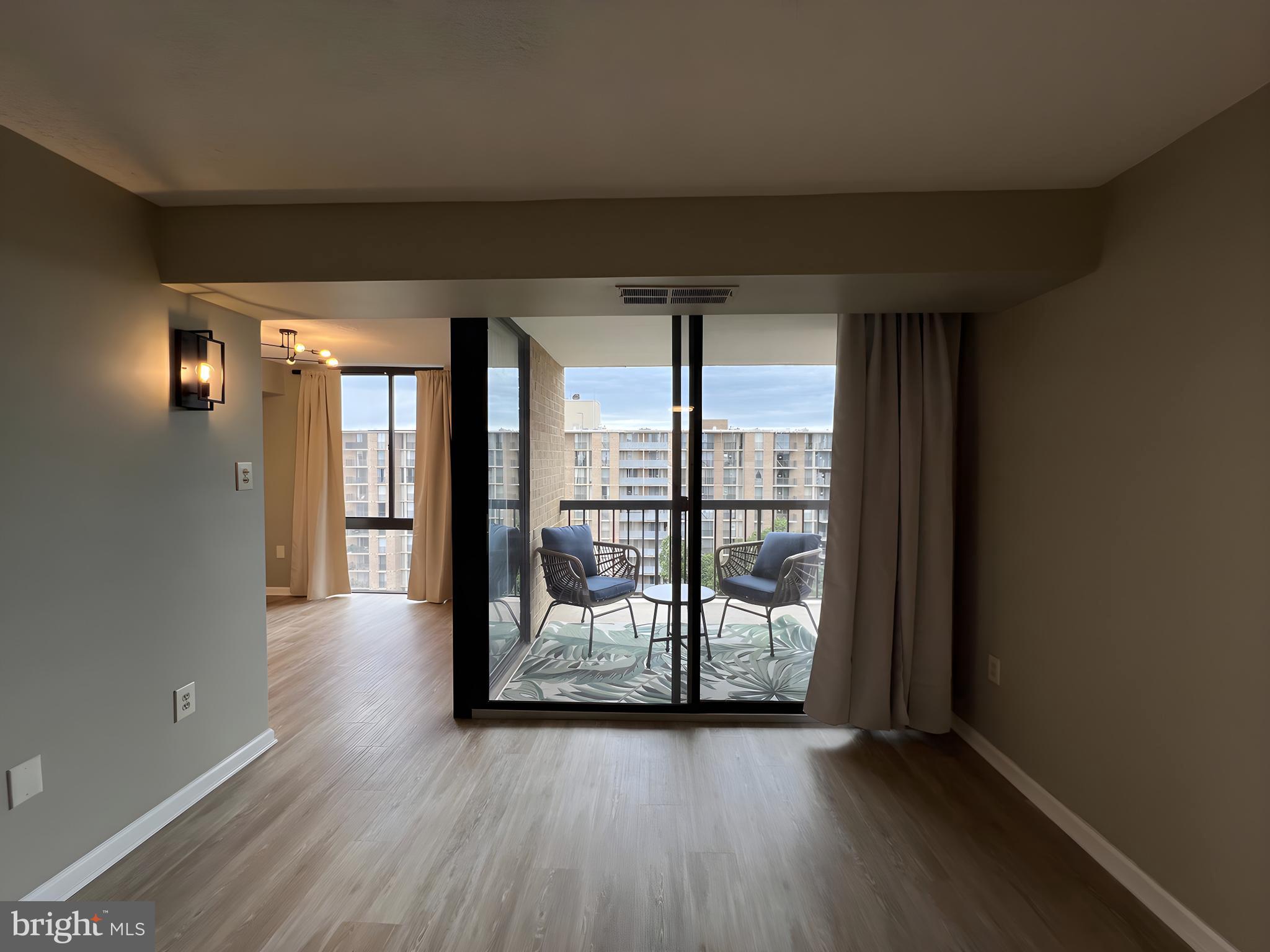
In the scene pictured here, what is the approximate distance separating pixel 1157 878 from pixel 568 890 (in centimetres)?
181

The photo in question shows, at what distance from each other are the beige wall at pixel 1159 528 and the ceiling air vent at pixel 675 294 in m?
1.27

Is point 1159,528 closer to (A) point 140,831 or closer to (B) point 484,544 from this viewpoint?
(B) point 484,544

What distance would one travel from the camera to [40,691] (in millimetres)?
1790

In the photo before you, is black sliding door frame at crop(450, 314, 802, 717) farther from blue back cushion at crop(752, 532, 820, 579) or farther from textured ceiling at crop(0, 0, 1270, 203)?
textured ceiling at crop(0, 0, 1270, 203)

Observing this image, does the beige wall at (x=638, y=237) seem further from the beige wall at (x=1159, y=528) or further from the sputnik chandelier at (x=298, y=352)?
the sputnik chandelier at (x=298, y=352)

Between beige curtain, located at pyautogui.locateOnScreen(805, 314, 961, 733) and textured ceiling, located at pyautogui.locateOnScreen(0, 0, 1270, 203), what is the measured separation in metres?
0.90

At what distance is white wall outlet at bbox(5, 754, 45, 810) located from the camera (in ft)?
5.57

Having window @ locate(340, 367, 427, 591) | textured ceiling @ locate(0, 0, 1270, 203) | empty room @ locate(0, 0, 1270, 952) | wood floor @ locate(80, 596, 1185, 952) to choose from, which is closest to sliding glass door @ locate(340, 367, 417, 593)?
window @ locate(340, 367, 427, 591)

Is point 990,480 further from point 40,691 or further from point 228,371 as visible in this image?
point 40,691

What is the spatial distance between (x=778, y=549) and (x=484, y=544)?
1.51m

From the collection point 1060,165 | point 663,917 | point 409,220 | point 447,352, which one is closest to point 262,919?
point 663,917

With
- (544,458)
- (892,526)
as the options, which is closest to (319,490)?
(544,458)

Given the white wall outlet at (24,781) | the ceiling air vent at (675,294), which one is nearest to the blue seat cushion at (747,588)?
the ceiling air vent at (675,294)

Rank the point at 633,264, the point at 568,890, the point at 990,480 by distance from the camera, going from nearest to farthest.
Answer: the point at 568,890, the point at 633,264, the point at 990,480
